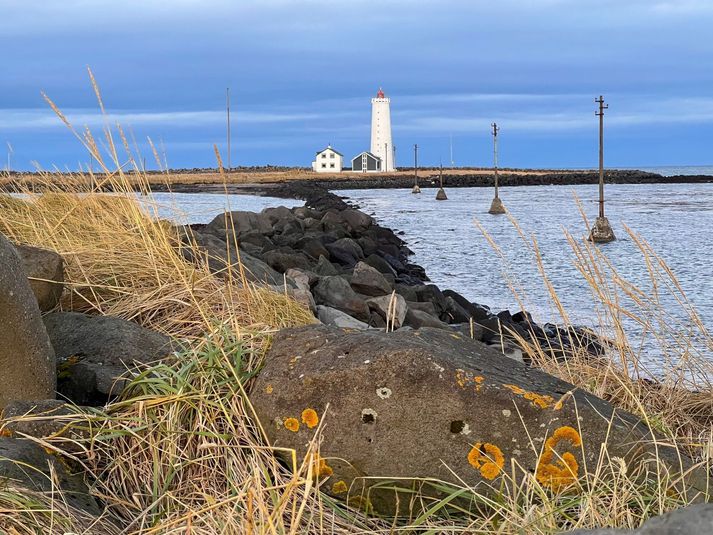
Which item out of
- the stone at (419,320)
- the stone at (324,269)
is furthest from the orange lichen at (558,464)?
Answer: the stone at (324,269)

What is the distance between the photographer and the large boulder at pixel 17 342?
3268 millimetres

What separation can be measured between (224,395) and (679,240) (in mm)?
23894

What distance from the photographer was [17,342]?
331 cm

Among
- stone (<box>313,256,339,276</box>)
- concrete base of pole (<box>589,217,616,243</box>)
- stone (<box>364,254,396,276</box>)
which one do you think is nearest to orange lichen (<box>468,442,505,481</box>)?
stone (<box>313,256,339,276</box>)

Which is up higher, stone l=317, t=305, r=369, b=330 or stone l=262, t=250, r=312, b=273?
Answer: stone l=262, t=250, r=312, b=273

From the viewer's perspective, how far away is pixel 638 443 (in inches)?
109

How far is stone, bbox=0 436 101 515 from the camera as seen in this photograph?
2.48 metres

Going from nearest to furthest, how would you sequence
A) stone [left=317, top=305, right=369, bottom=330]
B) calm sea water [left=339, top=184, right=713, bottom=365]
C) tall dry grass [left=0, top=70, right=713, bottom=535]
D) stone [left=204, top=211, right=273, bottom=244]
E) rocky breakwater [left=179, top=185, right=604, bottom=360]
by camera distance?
tall dry grass [left=0, top=70, right=713, bottom=535]
rocky breakwater [left=179, top=185, right=604, bottom=360]
stone [left=317, top=305, right=369, bottom=330]
calm sea water [left=339, top=184, right=713, bottom=365]
stone [left=204, top=211, right=273, bottom=244]

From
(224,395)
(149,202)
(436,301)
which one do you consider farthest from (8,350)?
(436,301)

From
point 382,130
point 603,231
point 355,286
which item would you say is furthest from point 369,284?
point 382,130

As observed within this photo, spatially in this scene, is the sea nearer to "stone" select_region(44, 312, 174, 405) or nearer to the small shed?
"stone" select_region(44, 312, 174, 405)

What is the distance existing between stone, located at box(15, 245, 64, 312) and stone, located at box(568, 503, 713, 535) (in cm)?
363

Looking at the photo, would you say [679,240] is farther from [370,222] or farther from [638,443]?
[638,443]

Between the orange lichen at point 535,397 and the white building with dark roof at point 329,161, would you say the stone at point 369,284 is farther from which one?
the white building with dark roof at point 329,161
